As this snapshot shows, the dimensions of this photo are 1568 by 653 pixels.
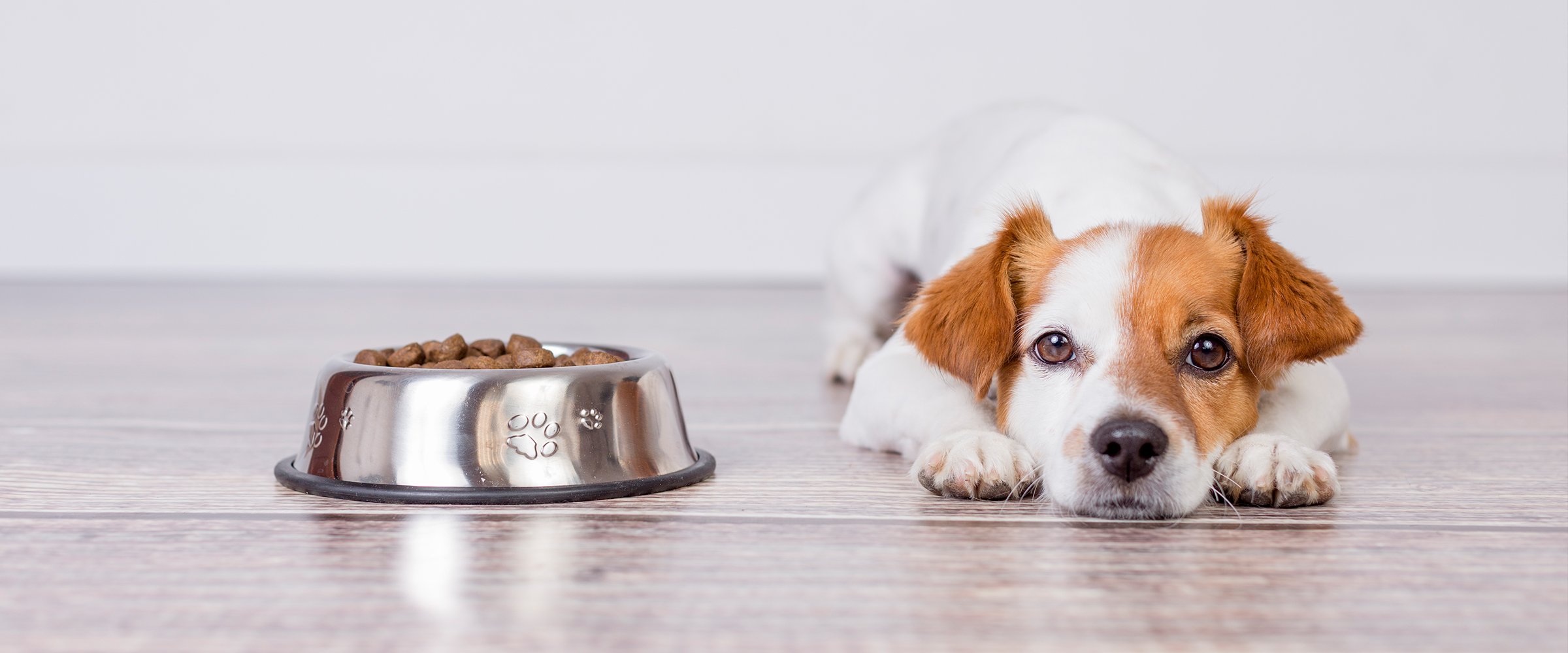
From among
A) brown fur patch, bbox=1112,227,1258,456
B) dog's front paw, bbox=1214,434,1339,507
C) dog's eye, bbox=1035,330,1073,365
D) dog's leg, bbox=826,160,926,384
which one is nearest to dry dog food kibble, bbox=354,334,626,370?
dog's eye, bbox=1035,330,1073,365

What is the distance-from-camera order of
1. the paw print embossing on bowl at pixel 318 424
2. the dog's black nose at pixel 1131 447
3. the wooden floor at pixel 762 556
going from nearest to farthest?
the wooden floor at pixel 762 556 < the dog's black nose at pixel 1131 447 < the paw print embossing on bowl at pixel 318 424

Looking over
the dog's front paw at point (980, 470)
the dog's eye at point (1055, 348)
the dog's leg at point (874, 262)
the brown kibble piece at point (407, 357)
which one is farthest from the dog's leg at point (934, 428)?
the dog's leg at point (874, 262)

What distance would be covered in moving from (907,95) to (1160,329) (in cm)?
515

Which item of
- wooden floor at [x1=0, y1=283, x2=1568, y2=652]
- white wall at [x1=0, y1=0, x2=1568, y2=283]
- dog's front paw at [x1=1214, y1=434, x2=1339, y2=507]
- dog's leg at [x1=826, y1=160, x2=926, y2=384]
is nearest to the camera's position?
wooden floor at [x1=0, y1=283, x2=1568, y2=652]

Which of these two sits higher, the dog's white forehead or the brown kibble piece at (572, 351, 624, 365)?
the dog's white forehead

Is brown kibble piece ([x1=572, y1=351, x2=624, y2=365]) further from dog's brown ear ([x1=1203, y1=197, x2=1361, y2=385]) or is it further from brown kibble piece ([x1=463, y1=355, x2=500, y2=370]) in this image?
dog's brown ear ([x1=1203, y1=197, x2=1361, y2=385])

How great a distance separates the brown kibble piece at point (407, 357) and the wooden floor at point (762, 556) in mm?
253

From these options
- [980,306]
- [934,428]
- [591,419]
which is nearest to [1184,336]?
[980,306]

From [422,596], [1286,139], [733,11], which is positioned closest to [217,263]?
[733,11]

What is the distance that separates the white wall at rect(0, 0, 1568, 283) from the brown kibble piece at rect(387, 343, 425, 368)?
194 inches

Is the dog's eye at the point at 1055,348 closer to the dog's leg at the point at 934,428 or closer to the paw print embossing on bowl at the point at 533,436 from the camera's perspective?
the dog's leg at the point at 934,428

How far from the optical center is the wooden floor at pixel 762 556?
1191mm

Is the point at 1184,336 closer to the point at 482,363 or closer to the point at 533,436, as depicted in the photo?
the point at 533,436

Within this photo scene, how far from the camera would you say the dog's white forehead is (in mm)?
1809
